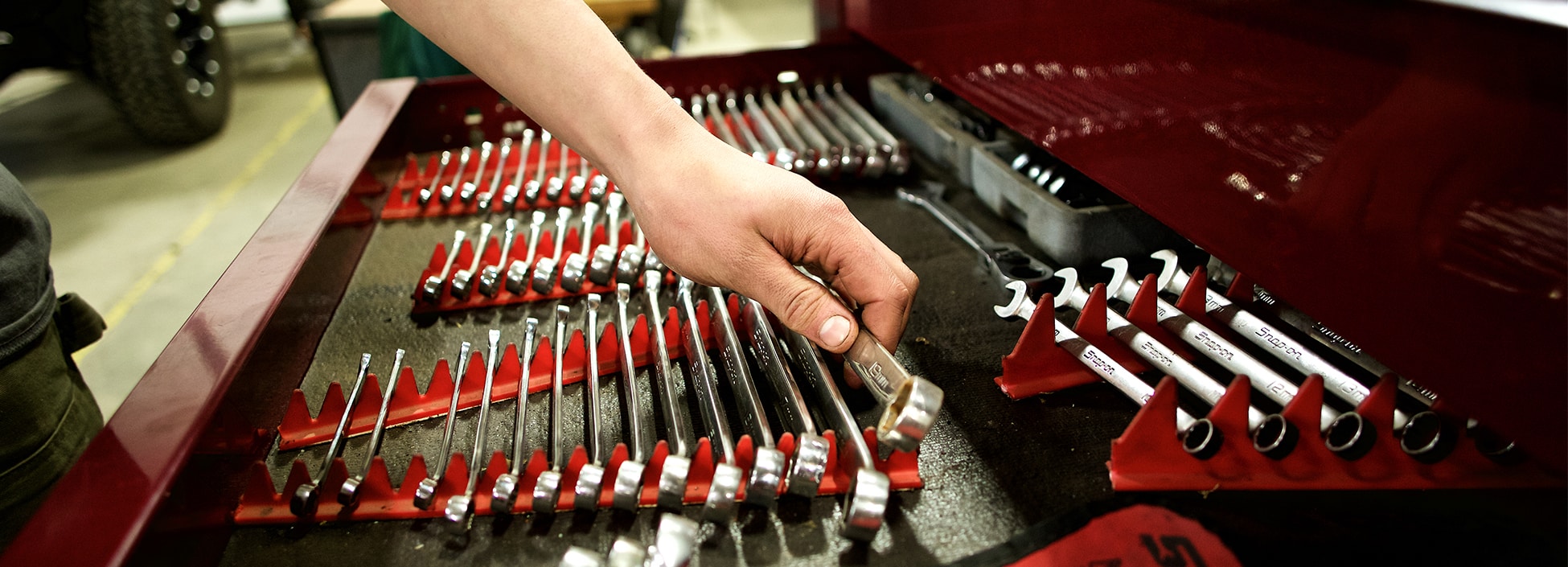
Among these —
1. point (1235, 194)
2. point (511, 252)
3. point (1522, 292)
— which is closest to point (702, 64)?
point (511, 252)

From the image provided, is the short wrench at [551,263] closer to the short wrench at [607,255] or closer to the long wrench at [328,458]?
the short wrench at [607,255]

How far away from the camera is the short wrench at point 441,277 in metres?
1.13

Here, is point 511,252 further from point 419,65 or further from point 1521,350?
point 419,65

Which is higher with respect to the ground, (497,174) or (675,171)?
(675,171)

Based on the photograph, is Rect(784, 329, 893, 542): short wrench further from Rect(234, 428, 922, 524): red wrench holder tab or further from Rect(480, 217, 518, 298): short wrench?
Rect(480, 217, 518, 298): short wrench

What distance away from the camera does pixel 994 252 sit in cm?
116

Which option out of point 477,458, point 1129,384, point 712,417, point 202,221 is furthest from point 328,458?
point 202,221

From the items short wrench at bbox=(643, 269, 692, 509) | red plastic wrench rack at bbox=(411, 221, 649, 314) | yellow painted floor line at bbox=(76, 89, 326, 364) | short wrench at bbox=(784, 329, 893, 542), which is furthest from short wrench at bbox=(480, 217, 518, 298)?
yellow painted floor line at bbox=(76, 89, 326, 364)

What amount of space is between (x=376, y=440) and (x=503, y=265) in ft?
1.41

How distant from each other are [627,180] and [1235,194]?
0.60m

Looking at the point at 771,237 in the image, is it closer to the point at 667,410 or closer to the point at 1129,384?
the point at 667,410

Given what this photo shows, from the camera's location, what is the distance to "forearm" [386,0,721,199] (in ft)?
2.51

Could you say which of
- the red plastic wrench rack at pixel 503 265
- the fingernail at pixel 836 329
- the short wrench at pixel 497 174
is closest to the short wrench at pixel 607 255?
the red plastic wrench rack at pixel 503 265

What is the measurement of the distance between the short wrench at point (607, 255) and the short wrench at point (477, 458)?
0.55 feet
